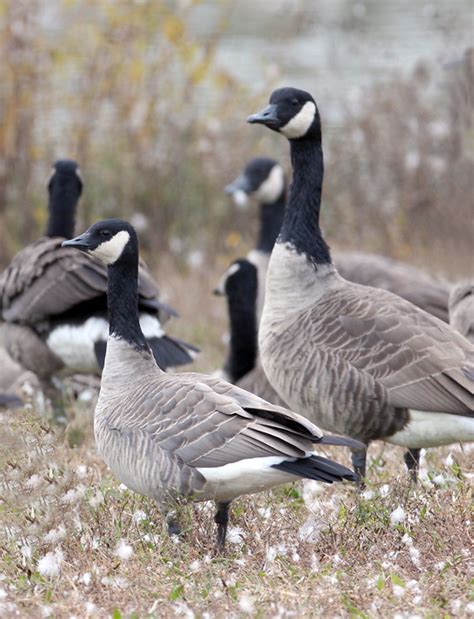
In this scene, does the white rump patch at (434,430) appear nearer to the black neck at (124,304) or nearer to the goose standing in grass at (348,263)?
the black neck at (124,304)

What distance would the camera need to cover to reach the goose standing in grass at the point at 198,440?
459 cm

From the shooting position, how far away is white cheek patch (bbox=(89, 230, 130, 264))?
5.65 m

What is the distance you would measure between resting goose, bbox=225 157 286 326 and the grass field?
546 centimetres

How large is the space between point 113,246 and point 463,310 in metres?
2.79

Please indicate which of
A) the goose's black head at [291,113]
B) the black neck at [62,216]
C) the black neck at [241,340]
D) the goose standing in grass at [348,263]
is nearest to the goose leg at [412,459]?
the goose's black head at [291,113]

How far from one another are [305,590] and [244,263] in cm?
519

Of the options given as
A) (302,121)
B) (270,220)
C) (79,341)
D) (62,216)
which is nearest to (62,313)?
(79,341)

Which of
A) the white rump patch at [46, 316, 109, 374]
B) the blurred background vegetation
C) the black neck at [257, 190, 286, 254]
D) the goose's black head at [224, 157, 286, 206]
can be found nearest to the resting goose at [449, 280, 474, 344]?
the white rump patch at [46, 316, 109, 374]

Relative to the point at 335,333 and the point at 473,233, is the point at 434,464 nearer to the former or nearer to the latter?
the point at 335,333

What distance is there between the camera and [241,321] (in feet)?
29.7

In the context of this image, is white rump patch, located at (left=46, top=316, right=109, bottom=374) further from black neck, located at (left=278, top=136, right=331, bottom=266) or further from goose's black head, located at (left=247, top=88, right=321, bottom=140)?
goose's black head, located at (left=247, top=88, right=321, bottom=140)

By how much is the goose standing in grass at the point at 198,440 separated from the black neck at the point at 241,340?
3.49 m

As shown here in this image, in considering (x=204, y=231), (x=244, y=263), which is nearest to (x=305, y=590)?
(x=244, y=263)

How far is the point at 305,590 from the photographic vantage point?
14.0 ft
